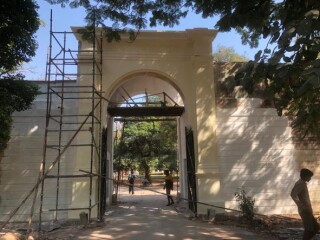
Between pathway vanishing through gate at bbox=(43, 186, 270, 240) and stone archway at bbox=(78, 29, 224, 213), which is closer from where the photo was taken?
pathway vanishing through gate at bbox=(43, 186, 270, 240)

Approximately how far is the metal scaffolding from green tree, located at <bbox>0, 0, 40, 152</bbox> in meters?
1.10

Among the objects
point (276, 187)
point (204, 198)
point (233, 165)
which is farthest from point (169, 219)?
point (276, 187)

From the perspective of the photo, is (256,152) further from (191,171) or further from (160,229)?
(160,229)

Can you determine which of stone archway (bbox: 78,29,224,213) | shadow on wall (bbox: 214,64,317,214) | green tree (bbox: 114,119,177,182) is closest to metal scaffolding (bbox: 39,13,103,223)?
stone archway (bbox: 78,29,224,213)

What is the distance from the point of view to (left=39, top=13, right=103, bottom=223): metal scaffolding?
11.0m

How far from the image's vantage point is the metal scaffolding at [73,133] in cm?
1101

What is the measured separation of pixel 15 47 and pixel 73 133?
351cm

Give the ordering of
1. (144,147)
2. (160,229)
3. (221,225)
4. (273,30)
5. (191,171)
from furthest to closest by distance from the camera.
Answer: (144,147) → (191,171) → (221,225) → (160,229) → (273,30)

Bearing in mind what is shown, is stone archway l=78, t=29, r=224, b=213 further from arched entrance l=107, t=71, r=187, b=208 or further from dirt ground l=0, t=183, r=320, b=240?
dirt ground l=0, t=183, r=320, b=240

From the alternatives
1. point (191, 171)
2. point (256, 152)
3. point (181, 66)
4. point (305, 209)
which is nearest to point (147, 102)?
point (181, 66)

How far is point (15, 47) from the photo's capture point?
→ 914 centimetres

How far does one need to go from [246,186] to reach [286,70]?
26.1 ft

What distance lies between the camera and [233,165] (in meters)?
12.0

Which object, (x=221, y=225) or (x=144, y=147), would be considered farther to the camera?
(x=144, y=147)
